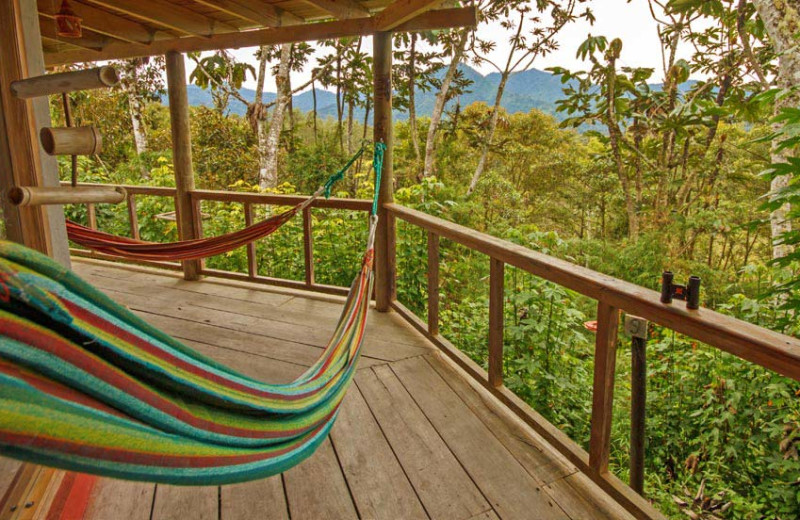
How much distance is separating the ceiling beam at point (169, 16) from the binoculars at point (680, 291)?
112 inches

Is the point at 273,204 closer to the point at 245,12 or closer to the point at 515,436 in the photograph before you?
the point at 245,12

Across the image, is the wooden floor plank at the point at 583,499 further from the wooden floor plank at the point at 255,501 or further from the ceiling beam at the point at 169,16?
the ceiling beam at the point at 169,16

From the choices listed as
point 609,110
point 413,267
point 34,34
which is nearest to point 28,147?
point 34,34

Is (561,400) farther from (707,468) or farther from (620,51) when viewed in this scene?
(620,51)

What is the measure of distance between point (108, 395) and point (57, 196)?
0.49m

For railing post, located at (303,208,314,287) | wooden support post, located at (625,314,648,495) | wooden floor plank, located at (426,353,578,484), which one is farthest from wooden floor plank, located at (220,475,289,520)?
railing post, located at (303,208,314,287)

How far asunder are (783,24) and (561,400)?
11.1 ft

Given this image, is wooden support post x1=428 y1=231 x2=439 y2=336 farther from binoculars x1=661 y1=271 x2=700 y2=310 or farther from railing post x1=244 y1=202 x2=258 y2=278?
railing post x1=244 y1=202 x2=258 y2=278

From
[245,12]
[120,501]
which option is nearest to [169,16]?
[245,12]

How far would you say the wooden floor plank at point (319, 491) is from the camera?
54.9 inches

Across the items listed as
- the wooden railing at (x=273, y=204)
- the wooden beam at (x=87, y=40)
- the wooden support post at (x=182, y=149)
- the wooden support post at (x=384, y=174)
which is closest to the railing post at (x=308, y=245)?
the wooden railing at (x=273, y=204)

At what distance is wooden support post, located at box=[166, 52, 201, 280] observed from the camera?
3318mm

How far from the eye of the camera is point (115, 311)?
23.6 inches

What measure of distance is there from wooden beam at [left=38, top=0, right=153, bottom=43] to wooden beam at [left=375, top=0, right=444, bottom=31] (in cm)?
167
